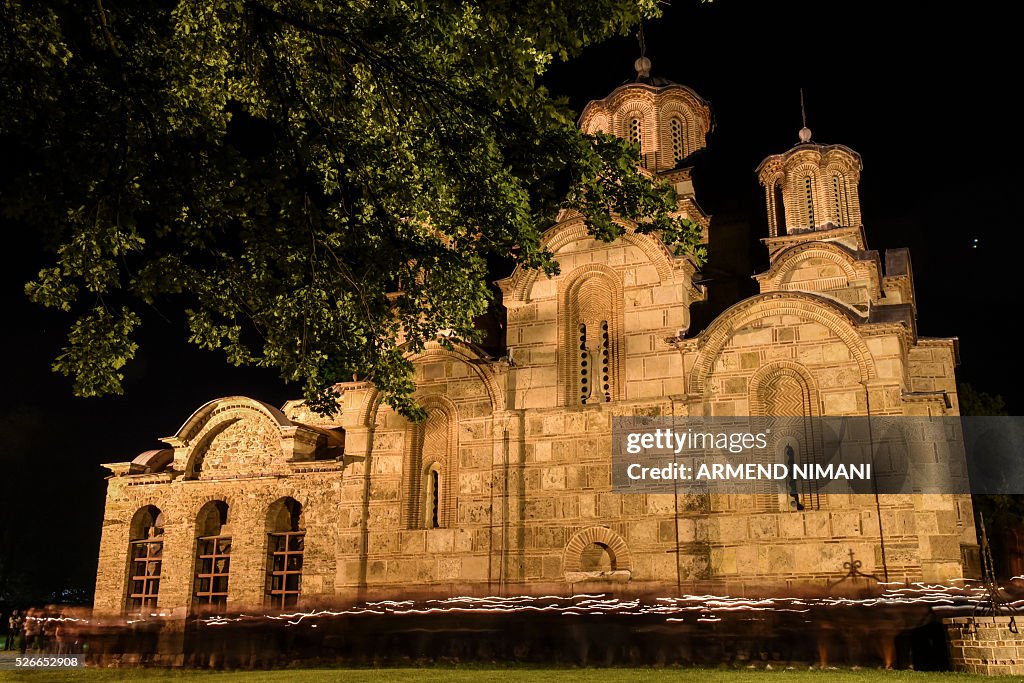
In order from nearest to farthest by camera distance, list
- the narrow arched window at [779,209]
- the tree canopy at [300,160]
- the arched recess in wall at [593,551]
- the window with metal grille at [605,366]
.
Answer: the tree canopy at [300,160] → the arched recess in wall at [593,551] → the window with metal grille at [605,366] → the narrow arched window at [779,209]

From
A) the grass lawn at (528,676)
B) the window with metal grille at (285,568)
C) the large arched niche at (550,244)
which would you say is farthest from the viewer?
the window with metal grille at (285,568)

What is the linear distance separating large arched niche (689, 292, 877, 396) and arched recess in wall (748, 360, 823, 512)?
2.69 ft

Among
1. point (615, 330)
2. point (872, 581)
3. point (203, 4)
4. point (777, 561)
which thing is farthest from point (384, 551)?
point (203, 4)

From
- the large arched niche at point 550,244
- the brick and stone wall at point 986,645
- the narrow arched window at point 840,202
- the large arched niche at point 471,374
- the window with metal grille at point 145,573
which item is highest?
the narrow arched window at point 840,202

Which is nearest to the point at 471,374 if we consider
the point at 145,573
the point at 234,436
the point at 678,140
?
the point at 234,436

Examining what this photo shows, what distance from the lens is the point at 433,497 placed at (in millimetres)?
18016

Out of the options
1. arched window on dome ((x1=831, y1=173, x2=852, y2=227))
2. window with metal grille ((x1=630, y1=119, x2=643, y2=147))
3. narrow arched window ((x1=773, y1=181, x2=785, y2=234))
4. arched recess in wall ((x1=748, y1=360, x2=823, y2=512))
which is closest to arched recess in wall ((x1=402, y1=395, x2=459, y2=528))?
arched recess in wall ((x1=748, y1=360, x2=823, y2=512))

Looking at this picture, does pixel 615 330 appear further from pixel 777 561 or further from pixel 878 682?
pixel 878 682

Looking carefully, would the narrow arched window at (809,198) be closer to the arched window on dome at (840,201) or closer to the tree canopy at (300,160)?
the arched window on dome at (840,201)

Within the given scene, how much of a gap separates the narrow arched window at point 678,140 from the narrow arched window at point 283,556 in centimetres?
1145

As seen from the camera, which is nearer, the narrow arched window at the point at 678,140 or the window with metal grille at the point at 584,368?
the window with metal grille at the point at 584,368

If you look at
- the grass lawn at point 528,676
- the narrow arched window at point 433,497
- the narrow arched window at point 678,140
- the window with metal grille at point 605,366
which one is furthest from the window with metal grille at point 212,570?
the narrow arched window at point 678,140

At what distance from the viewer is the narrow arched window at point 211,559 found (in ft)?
61.7

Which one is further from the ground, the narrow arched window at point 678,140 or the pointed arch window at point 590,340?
the narrow arched window at point 678,140
